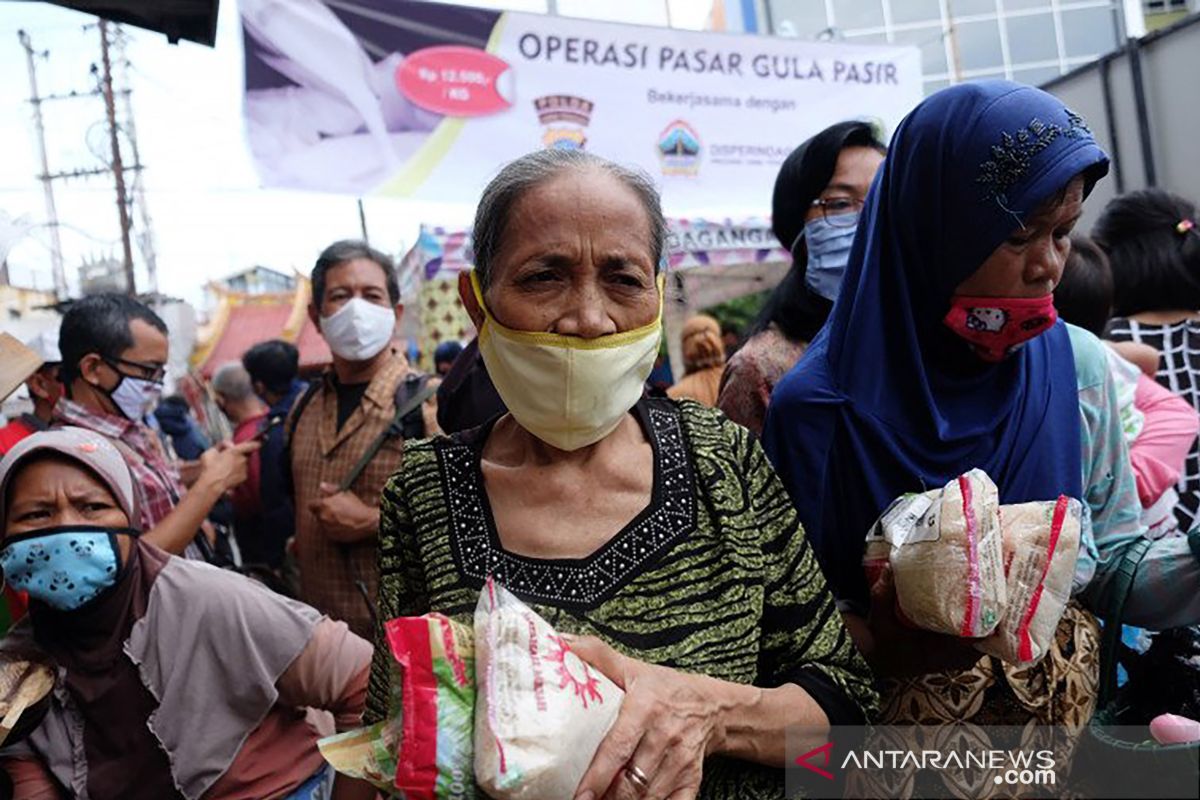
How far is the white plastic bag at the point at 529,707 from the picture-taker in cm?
109

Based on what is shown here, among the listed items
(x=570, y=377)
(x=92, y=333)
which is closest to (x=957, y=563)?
(x=570, y=377)

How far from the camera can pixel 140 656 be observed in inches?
90.0

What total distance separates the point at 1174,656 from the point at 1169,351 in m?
1.50

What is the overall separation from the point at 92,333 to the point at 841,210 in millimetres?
2776

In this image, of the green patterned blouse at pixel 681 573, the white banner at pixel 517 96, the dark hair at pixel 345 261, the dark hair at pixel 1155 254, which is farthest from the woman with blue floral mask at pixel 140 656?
the white banner at pixel 517 96

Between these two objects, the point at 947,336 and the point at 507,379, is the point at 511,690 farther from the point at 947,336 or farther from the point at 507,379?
the point at 947,336

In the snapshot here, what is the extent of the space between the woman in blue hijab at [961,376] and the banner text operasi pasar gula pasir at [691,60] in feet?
15.5

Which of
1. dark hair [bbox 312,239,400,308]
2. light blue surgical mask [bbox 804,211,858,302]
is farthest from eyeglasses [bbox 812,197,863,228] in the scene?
dark hair [bbox 312,239,400,308]

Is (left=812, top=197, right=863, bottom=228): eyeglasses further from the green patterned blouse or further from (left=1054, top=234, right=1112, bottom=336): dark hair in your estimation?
the green patterned blouse

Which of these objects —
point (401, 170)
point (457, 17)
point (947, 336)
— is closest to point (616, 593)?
point (947, 336)

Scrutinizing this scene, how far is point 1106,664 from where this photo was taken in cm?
186

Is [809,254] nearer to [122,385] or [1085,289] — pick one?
[1085,289]

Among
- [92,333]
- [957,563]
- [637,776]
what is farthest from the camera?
[92,333]

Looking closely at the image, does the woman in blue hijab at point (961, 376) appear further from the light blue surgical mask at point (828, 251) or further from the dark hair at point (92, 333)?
the dark hair at point (92, 333)
